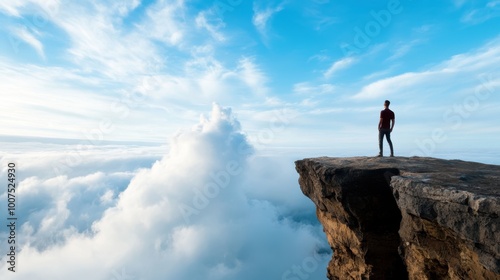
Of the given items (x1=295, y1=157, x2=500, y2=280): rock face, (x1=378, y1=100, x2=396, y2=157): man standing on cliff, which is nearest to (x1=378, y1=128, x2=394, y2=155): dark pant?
(x1=378, y1=100, x2=396, y2=157): man standing on cliff

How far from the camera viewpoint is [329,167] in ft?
57.3

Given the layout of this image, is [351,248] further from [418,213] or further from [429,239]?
[418,213]

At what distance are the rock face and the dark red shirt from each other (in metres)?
2.82

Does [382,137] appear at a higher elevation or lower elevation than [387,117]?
lower

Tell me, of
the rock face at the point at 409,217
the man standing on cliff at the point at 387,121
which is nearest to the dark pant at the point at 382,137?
the man standing on cliff at the point at 387,121

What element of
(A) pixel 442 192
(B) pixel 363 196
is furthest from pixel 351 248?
(A) pixel 442 192

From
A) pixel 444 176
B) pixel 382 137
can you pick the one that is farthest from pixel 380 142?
pixel 444 176

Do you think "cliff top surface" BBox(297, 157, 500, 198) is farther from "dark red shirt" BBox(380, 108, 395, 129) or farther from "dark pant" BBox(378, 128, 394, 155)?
"dark red shirt" BBox(380, 108, 395, 129)

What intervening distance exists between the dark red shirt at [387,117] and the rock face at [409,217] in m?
2.82

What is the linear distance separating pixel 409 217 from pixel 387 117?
895 centimetres

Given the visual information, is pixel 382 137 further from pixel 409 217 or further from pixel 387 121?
pixel 409 217

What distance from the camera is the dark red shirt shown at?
1997 centimetres

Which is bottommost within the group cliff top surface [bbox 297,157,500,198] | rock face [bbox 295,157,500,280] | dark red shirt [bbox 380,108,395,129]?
Result: rock face [bbox 295,157,500,280]

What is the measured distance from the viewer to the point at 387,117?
786 inches
